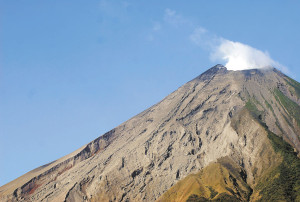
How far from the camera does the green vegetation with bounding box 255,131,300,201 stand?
477ft

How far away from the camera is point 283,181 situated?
153 metres

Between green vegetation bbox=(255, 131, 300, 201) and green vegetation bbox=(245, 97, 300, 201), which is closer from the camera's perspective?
green vegetation bbox=(255, 131, 300, 201)

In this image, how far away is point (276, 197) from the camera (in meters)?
145

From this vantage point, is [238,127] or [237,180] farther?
[238,127]

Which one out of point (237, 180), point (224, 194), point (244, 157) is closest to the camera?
point (224, 194)

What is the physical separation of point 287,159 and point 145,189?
245 ft

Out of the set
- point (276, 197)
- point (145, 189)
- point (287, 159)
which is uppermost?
point (145, 189)

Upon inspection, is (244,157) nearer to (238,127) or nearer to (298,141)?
(238,127)

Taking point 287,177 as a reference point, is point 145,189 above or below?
above

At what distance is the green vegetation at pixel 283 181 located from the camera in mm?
145400

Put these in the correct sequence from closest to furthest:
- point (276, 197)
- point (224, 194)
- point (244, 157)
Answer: point (276, 197)
point (224, 194)
point (244, 157)

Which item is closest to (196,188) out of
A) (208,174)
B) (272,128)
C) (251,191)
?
(208,174)

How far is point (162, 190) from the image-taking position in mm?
194125

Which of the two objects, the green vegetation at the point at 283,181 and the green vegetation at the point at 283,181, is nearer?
the green vegetation at the point at 283,181
